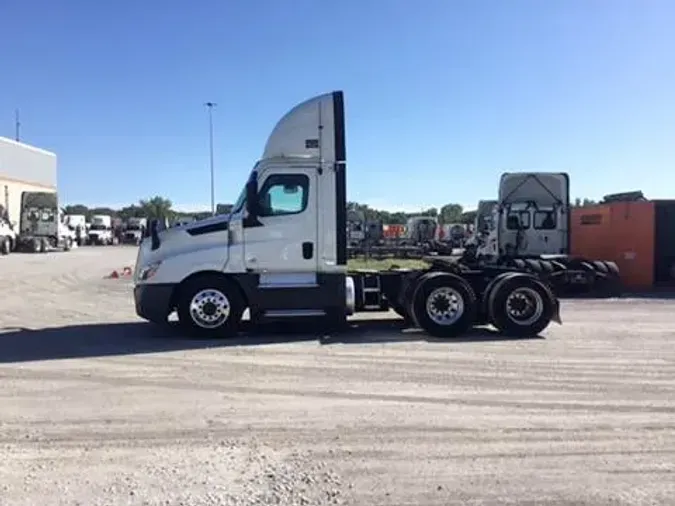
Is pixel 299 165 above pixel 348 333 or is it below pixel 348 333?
above

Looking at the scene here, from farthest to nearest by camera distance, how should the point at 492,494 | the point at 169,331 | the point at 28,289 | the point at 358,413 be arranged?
the point at 28,289 → the point at 169,331 → the point at 358,413 → the point at 492,494

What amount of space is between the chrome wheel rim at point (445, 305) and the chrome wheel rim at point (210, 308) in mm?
3294

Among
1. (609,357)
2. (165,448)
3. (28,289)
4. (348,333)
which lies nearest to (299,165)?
(348,333)

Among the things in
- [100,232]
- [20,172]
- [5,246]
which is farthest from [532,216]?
[100,232]

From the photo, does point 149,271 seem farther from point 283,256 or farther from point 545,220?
point 545,220

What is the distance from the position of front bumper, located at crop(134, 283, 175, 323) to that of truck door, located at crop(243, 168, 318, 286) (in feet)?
4.35

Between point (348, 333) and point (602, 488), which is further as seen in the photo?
point (348, 333)

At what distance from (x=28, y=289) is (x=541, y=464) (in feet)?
67.0

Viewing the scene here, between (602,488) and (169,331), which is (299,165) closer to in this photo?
(169,331)

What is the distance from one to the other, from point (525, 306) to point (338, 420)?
6.63 metres

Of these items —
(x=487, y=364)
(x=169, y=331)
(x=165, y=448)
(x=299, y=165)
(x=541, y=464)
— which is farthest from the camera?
(x=169, y=331)

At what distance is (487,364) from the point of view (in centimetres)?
1034

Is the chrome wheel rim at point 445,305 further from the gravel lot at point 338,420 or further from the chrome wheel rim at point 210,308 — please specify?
the chrome wheel rim at point 210,308

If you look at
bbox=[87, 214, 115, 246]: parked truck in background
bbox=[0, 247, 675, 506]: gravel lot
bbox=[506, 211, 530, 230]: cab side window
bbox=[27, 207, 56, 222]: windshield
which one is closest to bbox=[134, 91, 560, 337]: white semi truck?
bbox=[0, 247, 675, 506]: gravel lot
